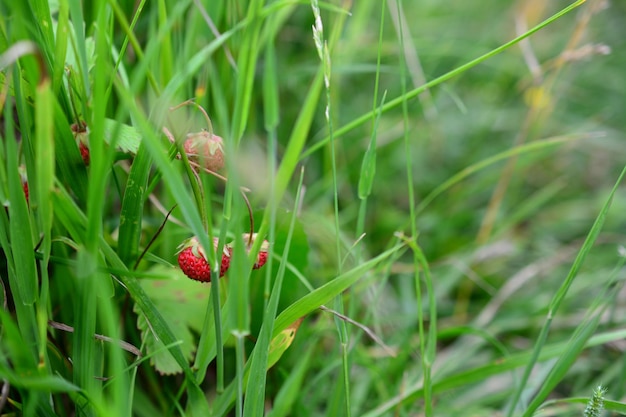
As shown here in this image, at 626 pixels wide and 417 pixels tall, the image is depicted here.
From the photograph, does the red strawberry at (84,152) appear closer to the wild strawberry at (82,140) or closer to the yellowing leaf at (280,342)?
the wild strawberry at (82,140)

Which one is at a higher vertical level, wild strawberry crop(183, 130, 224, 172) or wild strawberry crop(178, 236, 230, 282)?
wild strawberry crop(183, 130, 224, 172)

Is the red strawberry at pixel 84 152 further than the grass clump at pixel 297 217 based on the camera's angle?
Yes

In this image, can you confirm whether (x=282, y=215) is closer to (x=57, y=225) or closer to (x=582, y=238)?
(x=57, y=225)

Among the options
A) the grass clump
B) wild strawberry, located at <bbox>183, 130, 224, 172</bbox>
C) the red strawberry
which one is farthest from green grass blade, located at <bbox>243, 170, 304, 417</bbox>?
the red strawberry

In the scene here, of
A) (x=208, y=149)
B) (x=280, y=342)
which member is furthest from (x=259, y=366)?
(x=208, y=149)

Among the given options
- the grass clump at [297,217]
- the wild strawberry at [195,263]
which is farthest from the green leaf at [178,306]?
the wild strawberry at [195,263]

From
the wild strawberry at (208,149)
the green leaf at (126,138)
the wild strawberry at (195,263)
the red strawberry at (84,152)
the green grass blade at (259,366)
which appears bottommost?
the green grass blade at (259,366)

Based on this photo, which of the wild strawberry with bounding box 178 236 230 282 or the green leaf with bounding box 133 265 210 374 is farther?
the green leaf with bounding box 133 265 210 374

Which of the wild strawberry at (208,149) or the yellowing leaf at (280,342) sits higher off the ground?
the wild strawberry at (208,149)

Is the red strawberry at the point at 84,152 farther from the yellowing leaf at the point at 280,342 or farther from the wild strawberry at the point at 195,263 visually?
the yellowing leaf at the point at 280,342

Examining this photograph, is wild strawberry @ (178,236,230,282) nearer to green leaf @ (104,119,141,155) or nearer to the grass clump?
the grass clump
